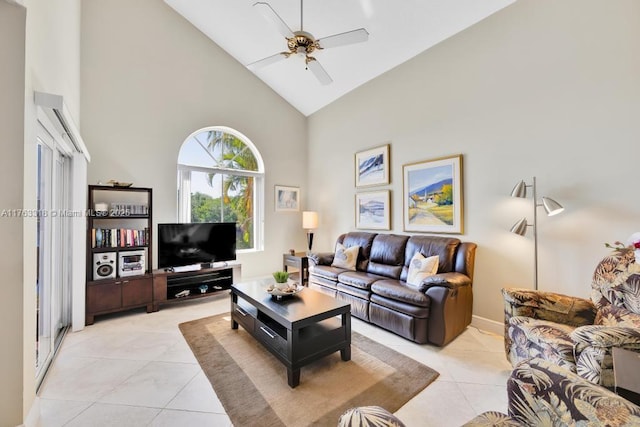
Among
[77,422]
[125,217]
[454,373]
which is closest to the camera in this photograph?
[77,422]

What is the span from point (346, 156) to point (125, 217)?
3.49 metres

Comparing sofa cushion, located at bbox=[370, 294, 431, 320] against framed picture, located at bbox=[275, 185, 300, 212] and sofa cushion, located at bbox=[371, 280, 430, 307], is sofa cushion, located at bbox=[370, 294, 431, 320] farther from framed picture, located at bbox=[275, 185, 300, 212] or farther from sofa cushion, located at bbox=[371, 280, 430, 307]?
framed picture, located at bbox=[275, 185, 300, 212]

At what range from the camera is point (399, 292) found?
2850mm

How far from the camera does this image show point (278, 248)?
5410mm

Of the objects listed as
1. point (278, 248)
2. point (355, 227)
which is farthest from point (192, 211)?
point (355, 227)

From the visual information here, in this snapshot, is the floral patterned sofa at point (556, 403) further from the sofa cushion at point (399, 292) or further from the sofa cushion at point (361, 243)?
the sofa cushion at point (361, 243)

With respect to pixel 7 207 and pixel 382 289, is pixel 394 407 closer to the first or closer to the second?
pixel 382 289

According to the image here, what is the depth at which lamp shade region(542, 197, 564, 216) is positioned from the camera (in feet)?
7.91

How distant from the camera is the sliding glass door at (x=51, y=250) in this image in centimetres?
225

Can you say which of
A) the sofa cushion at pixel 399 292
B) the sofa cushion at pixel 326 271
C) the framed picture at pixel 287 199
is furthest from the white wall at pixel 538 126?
the framed picture at pixel 287 199

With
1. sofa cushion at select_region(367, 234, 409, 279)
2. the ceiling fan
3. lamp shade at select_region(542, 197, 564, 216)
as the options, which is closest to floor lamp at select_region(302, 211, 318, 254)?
sofa cushion at select_region(367, 234, 409, 279)

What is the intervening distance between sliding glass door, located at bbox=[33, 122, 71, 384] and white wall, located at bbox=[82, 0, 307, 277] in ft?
3.12

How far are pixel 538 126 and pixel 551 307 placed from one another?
1790 mm

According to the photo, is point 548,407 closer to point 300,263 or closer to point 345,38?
point 345,38
